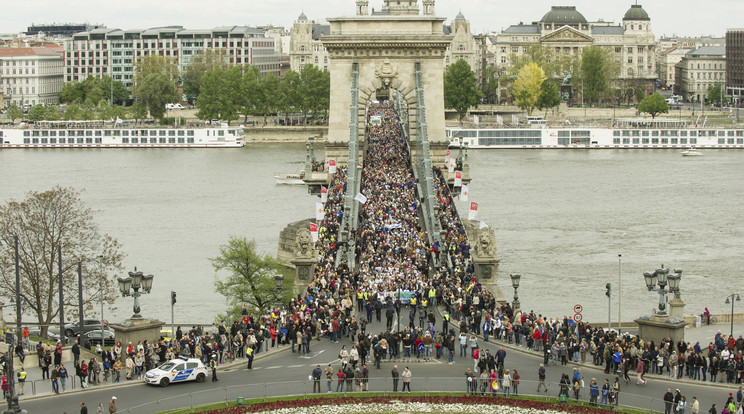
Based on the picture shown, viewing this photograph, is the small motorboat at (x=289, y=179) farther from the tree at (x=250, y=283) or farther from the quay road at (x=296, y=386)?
the quay road at (x=296, y=386)

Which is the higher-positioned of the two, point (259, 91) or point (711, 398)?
point (259, 91)

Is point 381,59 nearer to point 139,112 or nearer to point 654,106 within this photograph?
point 139,112

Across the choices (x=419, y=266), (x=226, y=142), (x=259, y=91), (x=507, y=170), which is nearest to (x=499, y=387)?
(x=419, y=266)

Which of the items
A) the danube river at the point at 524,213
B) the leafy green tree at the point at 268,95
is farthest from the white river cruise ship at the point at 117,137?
the leafy green tree at the point at 268,95

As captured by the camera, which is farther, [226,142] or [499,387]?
[226,142]

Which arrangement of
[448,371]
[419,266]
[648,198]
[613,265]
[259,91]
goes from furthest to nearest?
[259,91]
[648,198]
[613,265]
[419,266]
[448,371]

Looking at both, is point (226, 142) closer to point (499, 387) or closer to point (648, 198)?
point (648, 198)

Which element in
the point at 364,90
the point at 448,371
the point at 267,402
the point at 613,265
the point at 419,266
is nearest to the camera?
the point at 267,402

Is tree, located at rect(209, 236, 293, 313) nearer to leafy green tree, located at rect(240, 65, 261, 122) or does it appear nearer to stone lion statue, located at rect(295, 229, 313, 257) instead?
stone lion statue, located at rect(295, 229, 313, 257)
